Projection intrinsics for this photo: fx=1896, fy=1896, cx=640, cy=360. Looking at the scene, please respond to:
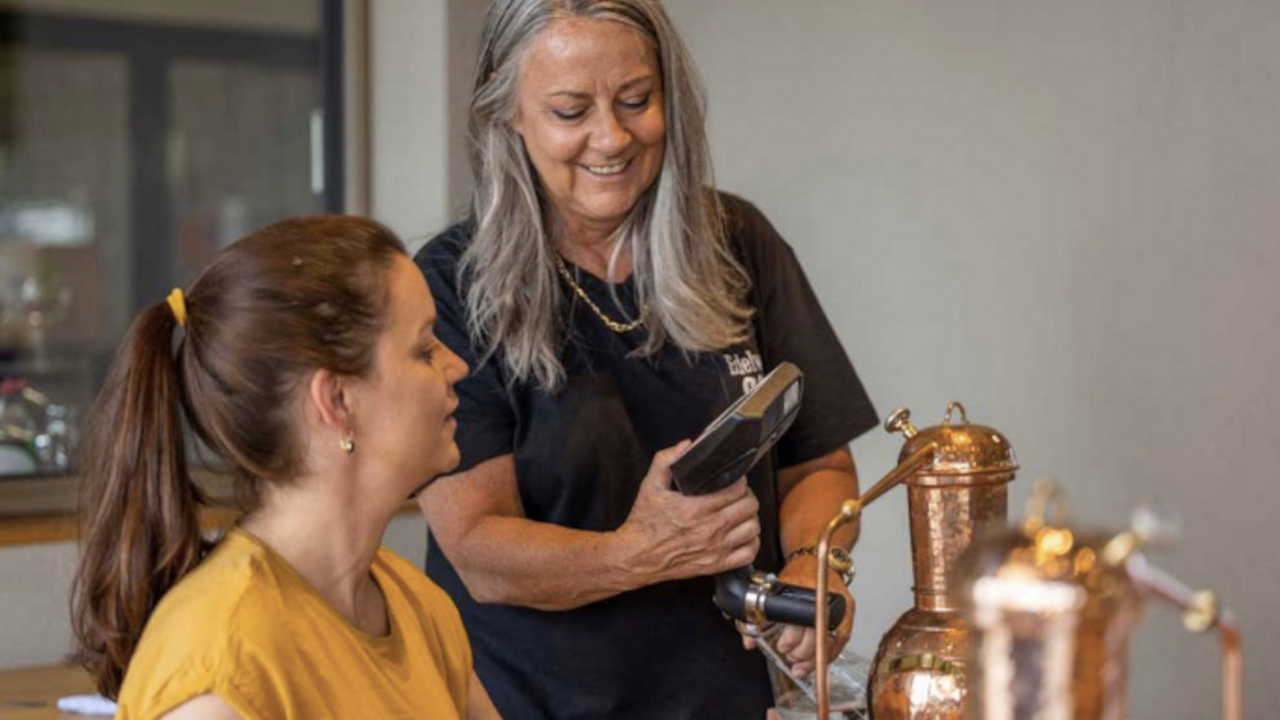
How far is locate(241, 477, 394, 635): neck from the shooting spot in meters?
1.58

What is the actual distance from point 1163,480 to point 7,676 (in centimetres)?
185

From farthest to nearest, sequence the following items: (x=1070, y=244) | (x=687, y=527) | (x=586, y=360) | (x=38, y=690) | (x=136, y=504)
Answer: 1. (x=38, y=690)
2. (x=1070, y=244)
3. (x=586, y=360)
4. (x=687, y=527)
5. (x=136, y=504)

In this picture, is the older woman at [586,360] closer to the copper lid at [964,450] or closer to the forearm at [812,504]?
the forearm at [812,504]

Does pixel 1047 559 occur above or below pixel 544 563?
above

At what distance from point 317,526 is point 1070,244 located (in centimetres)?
153

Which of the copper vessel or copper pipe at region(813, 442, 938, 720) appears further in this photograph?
the copper vessel

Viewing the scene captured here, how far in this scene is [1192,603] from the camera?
75 cm

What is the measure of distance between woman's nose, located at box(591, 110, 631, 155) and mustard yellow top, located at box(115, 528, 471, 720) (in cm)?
50

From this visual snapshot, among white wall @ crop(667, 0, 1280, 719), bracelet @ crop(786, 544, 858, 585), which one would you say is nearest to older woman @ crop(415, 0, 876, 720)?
bracelet @ crop(786, 544, 858, 585)

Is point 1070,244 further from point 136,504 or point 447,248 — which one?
point 136,504

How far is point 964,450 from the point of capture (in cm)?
143

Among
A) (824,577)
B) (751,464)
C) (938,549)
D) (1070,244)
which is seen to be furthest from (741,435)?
(1070,244)

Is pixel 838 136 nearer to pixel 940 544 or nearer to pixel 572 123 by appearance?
pixel 572 123

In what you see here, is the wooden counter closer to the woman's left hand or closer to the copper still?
the woman's left hand
